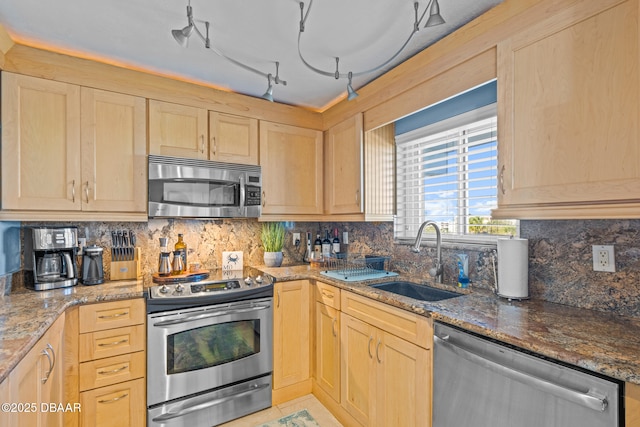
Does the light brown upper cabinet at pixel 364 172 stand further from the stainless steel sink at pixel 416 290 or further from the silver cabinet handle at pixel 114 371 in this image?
the silver cabinet handle at pixel 114 371

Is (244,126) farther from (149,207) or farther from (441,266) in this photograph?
(441,266)

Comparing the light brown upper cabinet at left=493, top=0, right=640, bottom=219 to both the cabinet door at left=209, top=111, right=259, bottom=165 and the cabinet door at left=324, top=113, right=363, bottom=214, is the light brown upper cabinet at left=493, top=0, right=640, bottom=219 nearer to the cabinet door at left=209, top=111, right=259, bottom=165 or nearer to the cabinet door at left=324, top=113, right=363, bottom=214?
the cabinet door at left=324, top=113, right=363, bottom=214

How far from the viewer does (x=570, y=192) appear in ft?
4.20

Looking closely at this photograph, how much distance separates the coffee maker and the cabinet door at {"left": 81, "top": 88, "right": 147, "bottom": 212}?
23cm

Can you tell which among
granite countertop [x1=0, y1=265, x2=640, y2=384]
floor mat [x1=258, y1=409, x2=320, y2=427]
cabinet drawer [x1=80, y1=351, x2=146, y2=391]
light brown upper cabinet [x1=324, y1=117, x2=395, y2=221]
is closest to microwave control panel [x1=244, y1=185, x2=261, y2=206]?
light brown upper cabinet [x1=324, y1=117, x2=395, y2=221]

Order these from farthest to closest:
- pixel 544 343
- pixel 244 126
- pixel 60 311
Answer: pixel 244 126, pixel 60 311, pixel 544 343

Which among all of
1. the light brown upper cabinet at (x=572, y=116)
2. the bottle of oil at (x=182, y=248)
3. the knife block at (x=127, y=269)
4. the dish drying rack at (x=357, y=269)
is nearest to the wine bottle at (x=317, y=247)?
the dish drying rack at (x=357, y=269)

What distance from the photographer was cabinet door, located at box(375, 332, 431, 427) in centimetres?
153

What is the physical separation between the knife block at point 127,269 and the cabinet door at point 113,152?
370 mm

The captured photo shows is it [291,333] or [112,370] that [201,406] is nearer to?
[112,370]

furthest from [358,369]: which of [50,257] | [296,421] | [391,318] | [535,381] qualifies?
[50,257]

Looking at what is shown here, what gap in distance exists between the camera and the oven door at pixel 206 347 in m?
1.97

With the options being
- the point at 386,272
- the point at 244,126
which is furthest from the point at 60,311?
the point at 386,272

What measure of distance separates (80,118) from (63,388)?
160 centimetres
